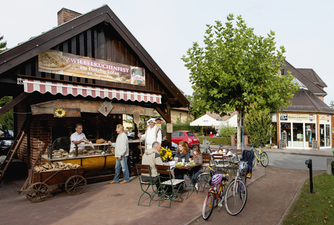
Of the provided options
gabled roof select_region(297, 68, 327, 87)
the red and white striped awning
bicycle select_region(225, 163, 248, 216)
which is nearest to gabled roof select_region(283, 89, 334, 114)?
gabled roof select_region(297, 68, 327, 87)

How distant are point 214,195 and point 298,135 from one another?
20483 millimetres

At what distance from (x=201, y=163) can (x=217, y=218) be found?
202 cm

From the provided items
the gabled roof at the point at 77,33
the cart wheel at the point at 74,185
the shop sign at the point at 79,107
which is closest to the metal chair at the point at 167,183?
the cart wheel at the point at 74,185

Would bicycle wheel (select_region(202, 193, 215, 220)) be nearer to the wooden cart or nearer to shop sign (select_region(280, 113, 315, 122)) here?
the wooden cart

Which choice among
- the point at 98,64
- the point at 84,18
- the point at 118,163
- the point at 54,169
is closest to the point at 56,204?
the point at 54,169

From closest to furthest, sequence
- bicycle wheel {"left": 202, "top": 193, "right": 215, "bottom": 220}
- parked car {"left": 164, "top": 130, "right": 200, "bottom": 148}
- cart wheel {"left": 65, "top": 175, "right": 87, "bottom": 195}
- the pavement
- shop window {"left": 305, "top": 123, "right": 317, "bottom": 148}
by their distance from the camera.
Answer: bicycle wheel {"left": 202, "top": 193, "right": 215, "bottom": 220}, the pavement, cart wheel {"left": 65, "top": 175, "right": 87, "bottom": 195}, parked car {"left": 164, "top": 130, "right": 200, "bottom": 148}, shop window {"left": 305, "top": 123, "right": 317, "bottom": 148}

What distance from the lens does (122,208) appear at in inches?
227

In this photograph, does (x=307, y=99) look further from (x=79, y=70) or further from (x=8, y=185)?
(x=8, y=185)

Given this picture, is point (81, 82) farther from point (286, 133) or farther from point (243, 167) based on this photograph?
point (286, 133)

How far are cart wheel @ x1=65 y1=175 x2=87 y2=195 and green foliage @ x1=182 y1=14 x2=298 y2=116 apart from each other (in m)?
6.12

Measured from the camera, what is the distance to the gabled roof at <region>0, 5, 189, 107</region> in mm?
6488

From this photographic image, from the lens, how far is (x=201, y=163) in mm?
7023

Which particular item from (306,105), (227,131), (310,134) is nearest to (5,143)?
(227,131)

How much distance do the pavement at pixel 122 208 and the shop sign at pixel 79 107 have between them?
2418 millimetres
